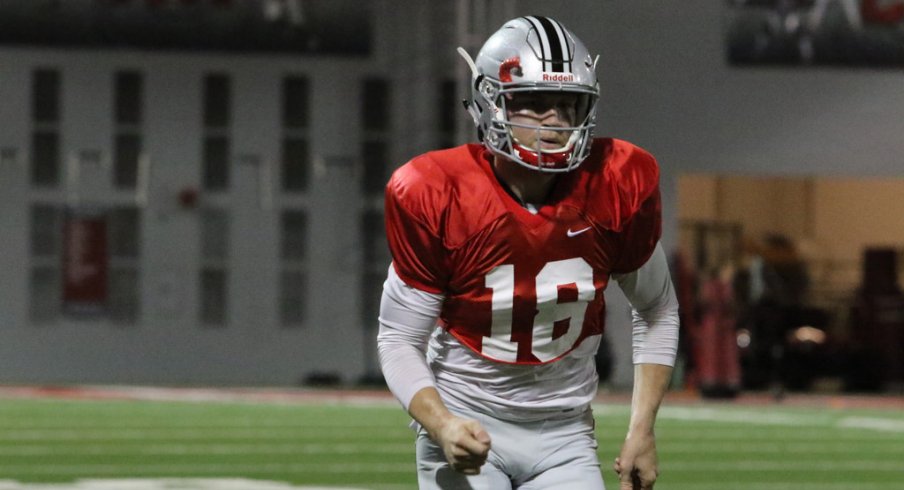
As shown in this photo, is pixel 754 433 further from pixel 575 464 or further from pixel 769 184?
pixel 769 184

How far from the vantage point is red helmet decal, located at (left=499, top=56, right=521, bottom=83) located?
366 centimetres

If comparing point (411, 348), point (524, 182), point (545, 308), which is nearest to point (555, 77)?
point (524, 182)

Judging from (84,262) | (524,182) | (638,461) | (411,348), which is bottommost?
(84,262)

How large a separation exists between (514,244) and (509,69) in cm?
34

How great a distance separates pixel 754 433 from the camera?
1268 centimetres

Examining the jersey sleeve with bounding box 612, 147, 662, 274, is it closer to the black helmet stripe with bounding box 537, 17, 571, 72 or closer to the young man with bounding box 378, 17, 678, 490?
the young man with bounding box 378, 17, 678, 490

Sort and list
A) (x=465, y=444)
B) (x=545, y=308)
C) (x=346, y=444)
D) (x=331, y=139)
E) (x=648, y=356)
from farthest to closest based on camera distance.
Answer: (x=331, y=139) < (x=346, y=444) < (x=648, y=356) < (x=545, y=308) < (x=465, y=444)

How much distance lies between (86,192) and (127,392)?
4.88 meters

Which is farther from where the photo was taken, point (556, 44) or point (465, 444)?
point (556, 44)

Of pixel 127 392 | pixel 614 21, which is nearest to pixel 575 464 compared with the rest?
pixel 127 392

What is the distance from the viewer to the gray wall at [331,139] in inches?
868

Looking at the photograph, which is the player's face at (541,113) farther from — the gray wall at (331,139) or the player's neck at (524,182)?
the gray wall at (331,139)

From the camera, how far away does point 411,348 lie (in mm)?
3703

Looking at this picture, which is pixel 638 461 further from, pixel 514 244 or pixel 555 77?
pixel 555 77
